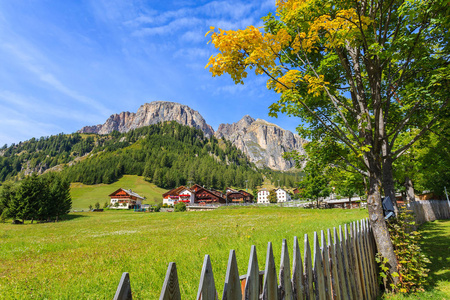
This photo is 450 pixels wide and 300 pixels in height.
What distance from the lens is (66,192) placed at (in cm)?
4434

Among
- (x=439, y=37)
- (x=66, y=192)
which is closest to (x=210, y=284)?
(x=439, y=37)

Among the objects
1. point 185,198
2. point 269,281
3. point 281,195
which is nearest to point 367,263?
point 269,281

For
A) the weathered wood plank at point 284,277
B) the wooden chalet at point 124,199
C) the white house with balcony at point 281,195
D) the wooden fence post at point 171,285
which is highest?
the white house with balcony at point 281,195

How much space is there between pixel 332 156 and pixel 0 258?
13763 millimetres

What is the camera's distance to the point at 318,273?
107 inches

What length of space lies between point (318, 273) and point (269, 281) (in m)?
1.15

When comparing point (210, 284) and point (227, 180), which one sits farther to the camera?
point (227, 180)

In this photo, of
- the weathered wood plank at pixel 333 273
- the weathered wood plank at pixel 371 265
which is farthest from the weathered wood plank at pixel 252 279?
the weathered wood plank at pixel 371 265

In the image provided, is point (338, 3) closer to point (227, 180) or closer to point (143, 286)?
point (143, 286)

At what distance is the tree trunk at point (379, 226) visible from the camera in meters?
4.79

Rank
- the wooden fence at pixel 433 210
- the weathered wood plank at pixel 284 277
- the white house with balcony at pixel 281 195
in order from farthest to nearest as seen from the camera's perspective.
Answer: the white house with balcony at pixel 281 195, the wooden fence at pixel 433 210, the weathered wood plank at pixel 284 277

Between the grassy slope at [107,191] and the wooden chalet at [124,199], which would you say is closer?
the wooden chalet at [124,199]

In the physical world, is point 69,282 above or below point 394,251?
below

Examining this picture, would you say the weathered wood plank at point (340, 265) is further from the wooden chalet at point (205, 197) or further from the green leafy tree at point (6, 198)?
the wooden chalet at point (205, 197)
